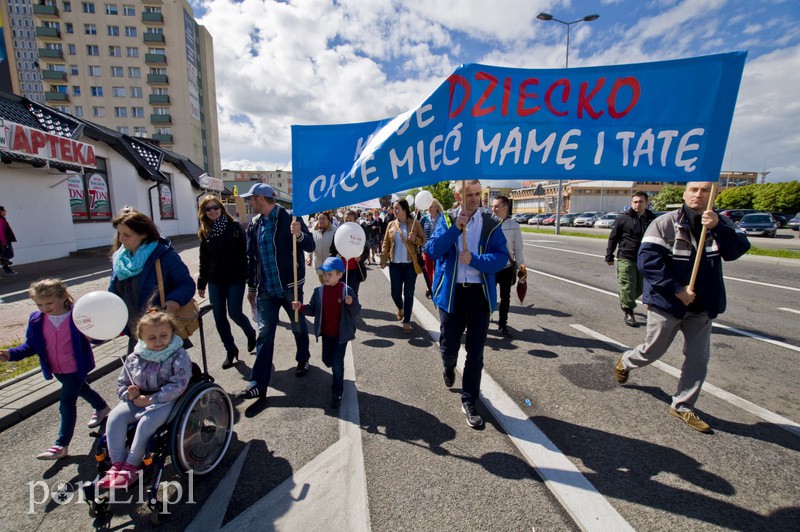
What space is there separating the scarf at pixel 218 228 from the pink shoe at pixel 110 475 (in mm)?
2696

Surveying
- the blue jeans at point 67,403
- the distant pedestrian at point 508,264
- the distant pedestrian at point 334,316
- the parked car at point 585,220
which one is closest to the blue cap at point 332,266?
the distant pedestrian at point 334,316

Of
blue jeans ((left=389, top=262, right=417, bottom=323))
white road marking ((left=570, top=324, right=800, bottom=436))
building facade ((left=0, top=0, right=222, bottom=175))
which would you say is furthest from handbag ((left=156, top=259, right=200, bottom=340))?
building facade ((left=0, top=0, right=222, bottom=175))

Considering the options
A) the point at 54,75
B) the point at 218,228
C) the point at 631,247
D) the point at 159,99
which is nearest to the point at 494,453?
the point at 218,228

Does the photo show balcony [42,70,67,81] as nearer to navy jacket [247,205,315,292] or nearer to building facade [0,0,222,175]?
building facade [0,0,222,175]

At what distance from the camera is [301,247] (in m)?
3.99

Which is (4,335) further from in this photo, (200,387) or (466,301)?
(466,301)

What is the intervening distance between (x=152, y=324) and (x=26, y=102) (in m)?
16.4

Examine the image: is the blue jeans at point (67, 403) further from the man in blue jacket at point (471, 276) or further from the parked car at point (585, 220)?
the parked car at point (585, 220)

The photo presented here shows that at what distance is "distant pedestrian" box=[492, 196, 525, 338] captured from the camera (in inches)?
215

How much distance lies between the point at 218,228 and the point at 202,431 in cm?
256

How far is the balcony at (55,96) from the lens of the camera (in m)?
46.6

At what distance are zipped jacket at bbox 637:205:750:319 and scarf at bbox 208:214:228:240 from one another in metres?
4.50

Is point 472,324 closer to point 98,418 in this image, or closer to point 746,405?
point 746,405

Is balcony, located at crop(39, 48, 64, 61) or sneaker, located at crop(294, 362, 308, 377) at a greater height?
balcony, located at crop(39, 48, 64, 61)
